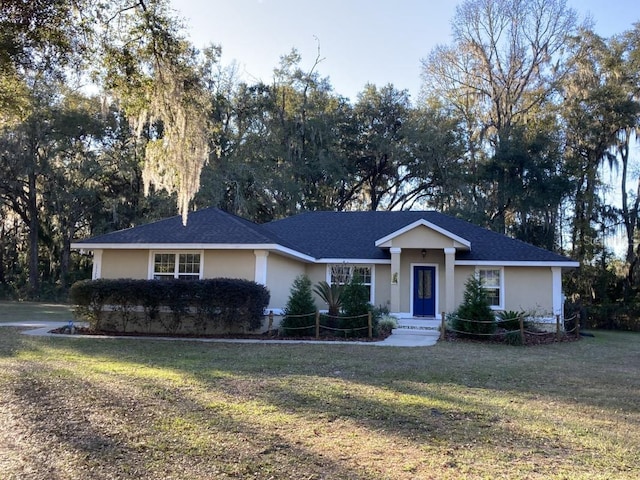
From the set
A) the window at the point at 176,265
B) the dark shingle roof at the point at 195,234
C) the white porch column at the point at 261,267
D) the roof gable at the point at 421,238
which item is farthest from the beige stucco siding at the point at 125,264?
the roof gable at the point at 421,238

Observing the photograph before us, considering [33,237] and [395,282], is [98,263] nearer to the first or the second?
[395,282]

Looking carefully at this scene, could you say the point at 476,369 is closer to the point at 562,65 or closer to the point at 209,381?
the point at 209,381

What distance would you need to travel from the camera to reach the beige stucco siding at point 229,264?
14.9 metres

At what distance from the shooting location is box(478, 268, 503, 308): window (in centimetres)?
1745

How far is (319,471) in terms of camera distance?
407 centimetres

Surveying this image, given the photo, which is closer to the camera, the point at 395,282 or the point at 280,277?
the point at 280,277

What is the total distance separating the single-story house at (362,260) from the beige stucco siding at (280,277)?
3cm

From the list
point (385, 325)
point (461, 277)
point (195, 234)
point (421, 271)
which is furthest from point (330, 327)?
point (461, 277)

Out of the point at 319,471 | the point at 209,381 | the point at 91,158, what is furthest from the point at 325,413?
the point at 91,158

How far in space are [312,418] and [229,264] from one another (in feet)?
32.5

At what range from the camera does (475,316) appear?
13891mm

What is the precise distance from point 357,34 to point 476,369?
13.0 metres

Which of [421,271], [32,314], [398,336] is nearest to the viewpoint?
[398,336]

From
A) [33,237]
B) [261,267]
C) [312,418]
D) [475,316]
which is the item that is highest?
[33,237]
